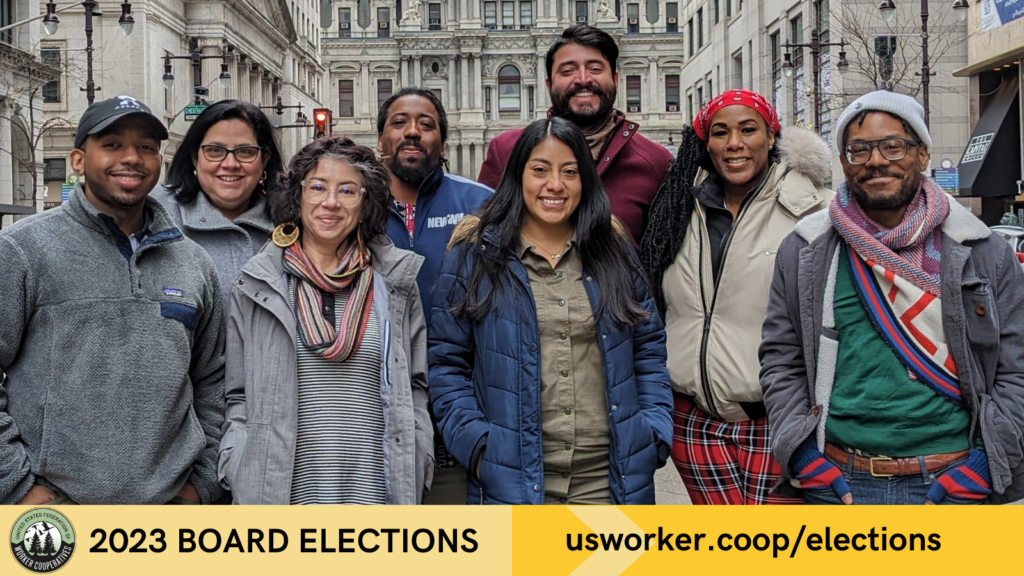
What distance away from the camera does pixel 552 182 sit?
4195 mm

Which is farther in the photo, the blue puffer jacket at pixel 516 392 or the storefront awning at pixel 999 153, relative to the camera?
the storefront awning at pixel 999 153

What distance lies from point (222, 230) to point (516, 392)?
163 cm

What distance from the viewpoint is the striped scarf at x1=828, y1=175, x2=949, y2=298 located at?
3.72 m

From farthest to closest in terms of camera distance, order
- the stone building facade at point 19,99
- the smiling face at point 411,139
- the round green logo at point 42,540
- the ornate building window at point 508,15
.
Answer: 1. the ornate building window at point 508,15
2. the stone building facade at point 19,99
3. the smiling face at point 411,139
4. the round green logo at point 42,540

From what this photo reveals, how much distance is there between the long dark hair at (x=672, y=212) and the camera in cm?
471

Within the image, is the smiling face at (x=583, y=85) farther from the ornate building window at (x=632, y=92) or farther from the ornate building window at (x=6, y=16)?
the ornate building window at (x=632, y=92)

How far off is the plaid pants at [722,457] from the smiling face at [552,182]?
1174 millimetres

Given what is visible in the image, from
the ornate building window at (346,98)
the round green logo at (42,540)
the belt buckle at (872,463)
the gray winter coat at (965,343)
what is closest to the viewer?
the round green logo at (42,540)

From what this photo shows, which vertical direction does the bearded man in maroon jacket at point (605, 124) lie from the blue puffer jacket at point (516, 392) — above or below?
above

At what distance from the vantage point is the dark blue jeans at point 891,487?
3691 mm

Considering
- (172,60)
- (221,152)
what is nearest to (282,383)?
(221,152)

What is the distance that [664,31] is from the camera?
92.5m

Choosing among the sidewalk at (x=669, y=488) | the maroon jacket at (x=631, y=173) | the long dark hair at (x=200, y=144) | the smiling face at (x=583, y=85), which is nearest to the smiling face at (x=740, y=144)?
the maroon jacket at (x=631, y=173)

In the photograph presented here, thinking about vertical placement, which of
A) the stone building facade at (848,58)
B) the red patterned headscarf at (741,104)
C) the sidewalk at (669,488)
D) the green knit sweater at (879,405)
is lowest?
the sidewalk at (669,488)
